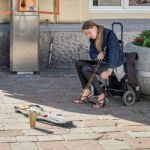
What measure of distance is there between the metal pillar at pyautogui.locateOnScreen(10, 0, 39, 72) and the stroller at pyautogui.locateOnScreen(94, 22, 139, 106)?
2329 mm

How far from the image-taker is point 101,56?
8211mm

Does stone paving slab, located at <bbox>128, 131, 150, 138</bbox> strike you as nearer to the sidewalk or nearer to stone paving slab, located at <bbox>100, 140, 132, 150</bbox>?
the sidewalk

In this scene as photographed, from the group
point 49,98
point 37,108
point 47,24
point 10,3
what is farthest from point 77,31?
point 37,108

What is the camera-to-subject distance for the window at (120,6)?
465 inches

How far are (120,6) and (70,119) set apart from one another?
482 cm

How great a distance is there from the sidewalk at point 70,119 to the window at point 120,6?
2534 mm

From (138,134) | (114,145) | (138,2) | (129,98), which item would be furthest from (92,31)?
(138,2)

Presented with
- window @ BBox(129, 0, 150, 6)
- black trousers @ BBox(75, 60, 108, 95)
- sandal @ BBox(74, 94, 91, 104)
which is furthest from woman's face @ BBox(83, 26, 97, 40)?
window @ BBox(129, 0, 150, 6)

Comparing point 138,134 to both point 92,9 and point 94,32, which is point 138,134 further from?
point 92,9

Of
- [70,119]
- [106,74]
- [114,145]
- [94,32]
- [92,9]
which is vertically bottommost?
[114,145]

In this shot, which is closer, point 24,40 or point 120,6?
point 24,40

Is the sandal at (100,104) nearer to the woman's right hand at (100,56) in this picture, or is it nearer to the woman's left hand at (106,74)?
the woman's left hand at (106,74)

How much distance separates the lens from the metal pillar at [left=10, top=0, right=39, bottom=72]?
1032 cm

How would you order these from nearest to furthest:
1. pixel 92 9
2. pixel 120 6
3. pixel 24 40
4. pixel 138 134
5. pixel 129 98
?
pixel 138 134, pixel 129 98, pixel 24 40, pixel 92 9, pixel 120 6
